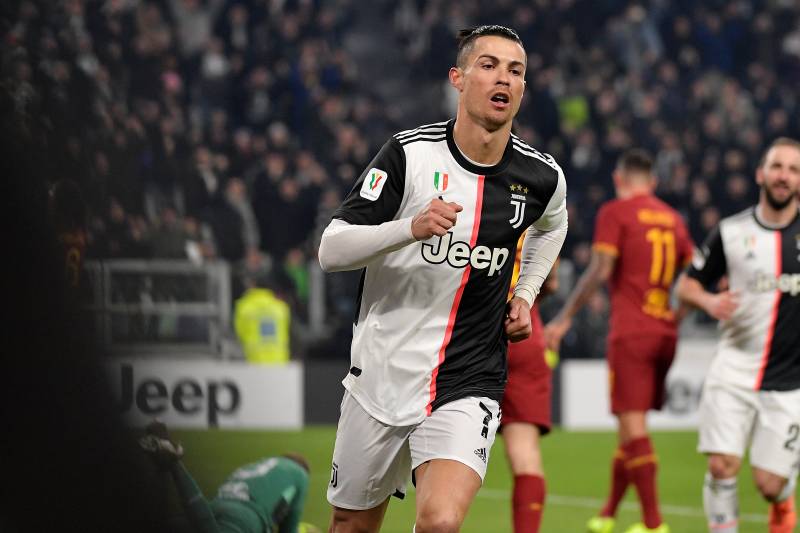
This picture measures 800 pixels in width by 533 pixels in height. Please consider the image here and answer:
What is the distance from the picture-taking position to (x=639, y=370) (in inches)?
316

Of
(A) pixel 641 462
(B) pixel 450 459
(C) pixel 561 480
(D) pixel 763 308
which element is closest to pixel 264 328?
(C) pixel 561 480

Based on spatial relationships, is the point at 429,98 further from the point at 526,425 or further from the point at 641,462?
the point at 526,425

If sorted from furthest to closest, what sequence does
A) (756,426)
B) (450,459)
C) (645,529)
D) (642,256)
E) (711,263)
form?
(642,256)
(645,529)
(711,263)
(756,426)
(450,459)

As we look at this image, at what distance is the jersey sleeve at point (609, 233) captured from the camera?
8062 millimetres

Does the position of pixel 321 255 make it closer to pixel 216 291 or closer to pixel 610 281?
pixel 610 281

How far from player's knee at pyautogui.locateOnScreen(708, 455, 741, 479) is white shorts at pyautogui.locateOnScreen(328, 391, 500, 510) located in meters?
2.40

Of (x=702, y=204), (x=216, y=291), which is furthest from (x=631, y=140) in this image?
(x=216, y=291)

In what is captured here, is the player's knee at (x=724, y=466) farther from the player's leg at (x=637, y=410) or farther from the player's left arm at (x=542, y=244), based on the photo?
the player's left arm at (x=542, y=244)

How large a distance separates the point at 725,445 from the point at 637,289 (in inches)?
64.5

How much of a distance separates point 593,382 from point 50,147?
11.7 metres

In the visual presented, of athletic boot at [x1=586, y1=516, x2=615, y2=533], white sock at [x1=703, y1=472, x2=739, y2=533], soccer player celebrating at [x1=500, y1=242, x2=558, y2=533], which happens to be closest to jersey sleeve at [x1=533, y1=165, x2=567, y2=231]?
soccer player celebrating at [x1=500, y1=242, x2=558, y2=533]

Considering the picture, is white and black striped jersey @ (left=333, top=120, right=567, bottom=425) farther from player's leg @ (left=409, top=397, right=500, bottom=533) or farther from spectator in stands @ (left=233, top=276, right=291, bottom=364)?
spectator in stands @ (left=233, top=276, right=291, bottom=364)

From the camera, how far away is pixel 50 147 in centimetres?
306

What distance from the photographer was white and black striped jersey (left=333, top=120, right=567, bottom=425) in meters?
4.50
